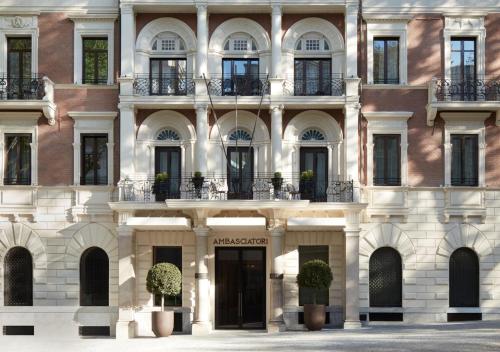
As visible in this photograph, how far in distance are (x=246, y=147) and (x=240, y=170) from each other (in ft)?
2.91

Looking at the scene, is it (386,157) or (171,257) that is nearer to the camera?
(171,257)

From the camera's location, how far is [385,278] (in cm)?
3622

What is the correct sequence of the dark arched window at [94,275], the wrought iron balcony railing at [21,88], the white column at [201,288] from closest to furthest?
the white column at [201,288] → the wrought iron balcony railing at [21,88] → the dark arched window at [94,275]

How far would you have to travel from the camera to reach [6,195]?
36.2 meters

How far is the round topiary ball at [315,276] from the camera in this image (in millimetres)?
33688

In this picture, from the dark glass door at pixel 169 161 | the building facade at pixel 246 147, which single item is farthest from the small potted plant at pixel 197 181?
the dark glass door at pixel 169 161

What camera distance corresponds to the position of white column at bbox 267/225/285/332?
3450cm

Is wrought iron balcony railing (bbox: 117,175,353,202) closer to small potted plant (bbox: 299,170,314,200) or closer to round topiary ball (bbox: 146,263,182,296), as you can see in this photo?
small potted plant (bbox: 299,170,314,200)

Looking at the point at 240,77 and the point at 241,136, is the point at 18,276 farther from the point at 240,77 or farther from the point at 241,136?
the point at 240,77

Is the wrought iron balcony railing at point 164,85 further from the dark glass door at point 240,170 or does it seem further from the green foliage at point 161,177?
the green foliage at point 161,177

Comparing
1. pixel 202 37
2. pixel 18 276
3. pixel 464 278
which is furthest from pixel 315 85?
pixel 18 276

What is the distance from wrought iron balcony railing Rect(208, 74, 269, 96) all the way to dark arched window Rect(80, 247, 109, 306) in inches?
286

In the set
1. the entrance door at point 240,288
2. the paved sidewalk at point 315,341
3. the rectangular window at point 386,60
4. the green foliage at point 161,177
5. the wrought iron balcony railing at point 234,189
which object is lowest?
the paved sidewalk at point 315,341

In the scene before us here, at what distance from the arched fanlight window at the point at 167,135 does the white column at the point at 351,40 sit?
667 cm
